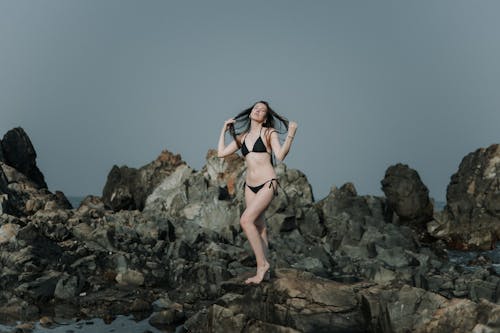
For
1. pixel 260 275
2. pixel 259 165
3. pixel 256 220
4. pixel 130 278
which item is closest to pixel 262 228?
pixel 256 220

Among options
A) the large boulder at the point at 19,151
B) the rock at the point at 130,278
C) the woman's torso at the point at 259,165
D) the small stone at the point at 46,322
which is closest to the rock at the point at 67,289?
the rock at the point at 130,278

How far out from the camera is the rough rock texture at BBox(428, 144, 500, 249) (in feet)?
119

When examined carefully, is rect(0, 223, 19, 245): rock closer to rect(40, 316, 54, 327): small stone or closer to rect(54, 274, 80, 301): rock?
rect(54, 274, 80, 301): rock

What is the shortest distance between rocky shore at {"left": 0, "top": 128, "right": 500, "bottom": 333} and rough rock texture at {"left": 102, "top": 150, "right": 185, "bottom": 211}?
43.6 ft

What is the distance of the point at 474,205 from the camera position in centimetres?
4159

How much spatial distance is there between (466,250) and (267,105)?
2913cm

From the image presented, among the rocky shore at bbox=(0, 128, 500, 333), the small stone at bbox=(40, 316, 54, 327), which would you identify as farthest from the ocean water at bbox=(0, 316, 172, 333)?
the rocky shore at bbox=(0, 128, 500, 333)

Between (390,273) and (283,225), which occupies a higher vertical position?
(283,225)

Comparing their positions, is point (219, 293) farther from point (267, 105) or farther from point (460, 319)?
point (460, 319)

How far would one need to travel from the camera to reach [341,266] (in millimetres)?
19328

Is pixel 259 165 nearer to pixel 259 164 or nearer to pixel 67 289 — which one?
pixel 259 164

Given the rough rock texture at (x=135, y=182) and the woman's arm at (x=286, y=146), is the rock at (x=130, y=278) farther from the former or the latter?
the rough rock texture at (x=135, y=182)

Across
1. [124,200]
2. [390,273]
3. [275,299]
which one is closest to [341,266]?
[390,273]

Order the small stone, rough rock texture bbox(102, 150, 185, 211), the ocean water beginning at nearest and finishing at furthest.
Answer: the ocean water < the small stone < rough rock texture bbox(102, 150, 185, 211)
